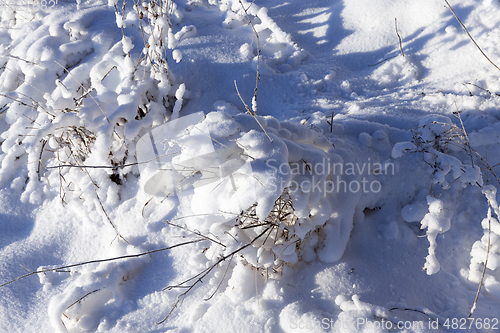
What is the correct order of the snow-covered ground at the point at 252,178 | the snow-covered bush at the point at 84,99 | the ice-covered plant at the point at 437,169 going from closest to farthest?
the snow-covered ground at the point at 252,178 → the ice-covered plant at the point at 437,169 → the snow-covered bush at the point at 84,99

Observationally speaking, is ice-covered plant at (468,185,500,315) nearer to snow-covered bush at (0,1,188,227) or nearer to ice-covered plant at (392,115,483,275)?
ice-covered plant at (392,115,483,275)

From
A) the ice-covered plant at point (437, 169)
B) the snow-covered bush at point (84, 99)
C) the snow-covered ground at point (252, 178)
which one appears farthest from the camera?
the snow-covered bush at point (84, 99)

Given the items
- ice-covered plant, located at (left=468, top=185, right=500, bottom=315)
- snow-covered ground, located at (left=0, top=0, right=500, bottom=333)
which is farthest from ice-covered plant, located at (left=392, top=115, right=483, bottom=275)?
ice-covered plant, located at (left=468, top=185, right=500, bottom=315)

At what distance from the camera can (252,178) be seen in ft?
4.42

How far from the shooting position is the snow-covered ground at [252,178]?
150 cm

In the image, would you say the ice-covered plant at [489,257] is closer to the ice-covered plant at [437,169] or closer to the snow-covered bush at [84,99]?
the ice-covered plant at [437,169]

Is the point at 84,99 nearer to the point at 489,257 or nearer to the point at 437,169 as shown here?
the point at 437,169

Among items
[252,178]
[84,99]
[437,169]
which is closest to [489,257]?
[437,169]

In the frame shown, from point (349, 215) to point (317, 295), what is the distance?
18.9 inches

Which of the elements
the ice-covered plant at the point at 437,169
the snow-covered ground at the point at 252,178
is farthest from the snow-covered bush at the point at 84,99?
the ice-covered plant at the point at 437,169

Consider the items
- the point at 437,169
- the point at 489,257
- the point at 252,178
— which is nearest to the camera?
the point at 252,178

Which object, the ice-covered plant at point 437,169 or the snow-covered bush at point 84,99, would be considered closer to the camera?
the ice-covered plant at point 437,169

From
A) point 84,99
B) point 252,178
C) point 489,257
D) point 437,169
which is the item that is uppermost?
point 84,99

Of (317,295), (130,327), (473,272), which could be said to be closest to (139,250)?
(130,327)
